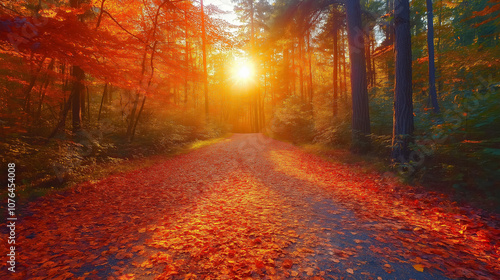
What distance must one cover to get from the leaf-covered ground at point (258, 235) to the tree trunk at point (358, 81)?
3.34 meters

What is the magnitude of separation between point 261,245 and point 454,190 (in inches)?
184

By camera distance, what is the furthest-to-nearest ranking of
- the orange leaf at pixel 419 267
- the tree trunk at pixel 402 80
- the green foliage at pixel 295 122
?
the green foliage at pixel 295 122 < the tree trunk at pixel 402 80 < the orange leaf at pixel 419 267

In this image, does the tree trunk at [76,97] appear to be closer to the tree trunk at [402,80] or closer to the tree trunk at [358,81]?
the tree trunk at [358,81]

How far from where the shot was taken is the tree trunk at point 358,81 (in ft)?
31.2

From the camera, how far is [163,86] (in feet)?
56.1

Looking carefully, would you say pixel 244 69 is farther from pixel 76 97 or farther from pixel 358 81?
pixel 76 97

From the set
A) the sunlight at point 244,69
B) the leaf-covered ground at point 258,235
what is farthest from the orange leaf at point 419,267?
→ the sunlight at point 244,69

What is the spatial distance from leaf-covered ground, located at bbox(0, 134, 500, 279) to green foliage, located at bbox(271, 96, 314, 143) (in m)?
11.5

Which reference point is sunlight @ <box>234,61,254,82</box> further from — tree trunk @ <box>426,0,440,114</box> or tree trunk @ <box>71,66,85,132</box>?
tree trunk @ <box>71,66,85,132</box>

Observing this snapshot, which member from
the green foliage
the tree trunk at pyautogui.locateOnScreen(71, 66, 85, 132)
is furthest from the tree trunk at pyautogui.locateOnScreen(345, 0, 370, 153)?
the tree trunk at pyautogui.locateOnScreen(71, 66, 85, 132)

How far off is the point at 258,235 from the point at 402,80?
6858 millimetres

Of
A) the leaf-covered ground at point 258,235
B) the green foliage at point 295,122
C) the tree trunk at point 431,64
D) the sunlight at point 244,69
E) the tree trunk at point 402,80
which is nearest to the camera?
the leaf-covered ground at point 258,235

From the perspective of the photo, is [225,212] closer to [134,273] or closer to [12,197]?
[134,273]

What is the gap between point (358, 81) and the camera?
9750mm
